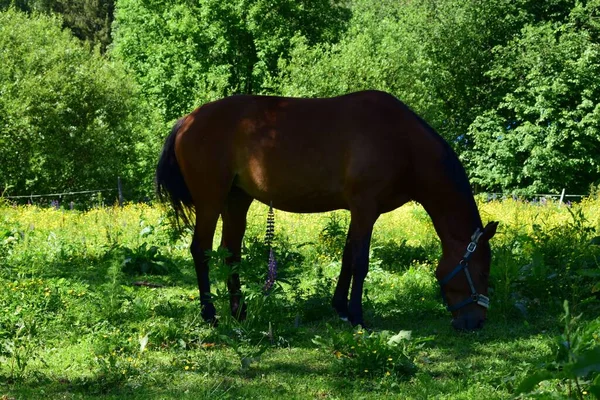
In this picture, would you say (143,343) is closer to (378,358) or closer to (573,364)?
(378,358)

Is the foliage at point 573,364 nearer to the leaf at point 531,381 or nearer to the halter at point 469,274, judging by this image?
the leaf at point 531,381

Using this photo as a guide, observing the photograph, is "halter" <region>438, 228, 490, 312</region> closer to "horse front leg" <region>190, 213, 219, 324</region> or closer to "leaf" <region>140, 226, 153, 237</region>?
"horse front leg" <region>190, 213, 219, 324</region>

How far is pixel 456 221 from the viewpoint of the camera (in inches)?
238

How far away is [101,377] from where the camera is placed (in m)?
4.59

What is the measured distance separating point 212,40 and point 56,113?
376 inches

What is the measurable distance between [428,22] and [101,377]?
31.5 metres

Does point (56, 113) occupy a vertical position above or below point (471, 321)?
above

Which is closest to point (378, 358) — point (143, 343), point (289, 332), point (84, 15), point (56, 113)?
point (289, 332)

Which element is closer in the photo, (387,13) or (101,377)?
(101,377)

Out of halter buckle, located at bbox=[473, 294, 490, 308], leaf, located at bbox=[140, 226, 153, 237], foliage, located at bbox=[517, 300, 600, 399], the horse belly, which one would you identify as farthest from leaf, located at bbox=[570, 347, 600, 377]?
leaf, located at bbox=[140, 226, 153, 237]

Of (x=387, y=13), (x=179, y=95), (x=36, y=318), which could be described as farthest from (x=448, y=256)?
(x=387, y=13)

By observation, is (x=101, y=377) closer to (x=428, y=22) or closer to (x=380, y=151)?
(x=380, y=151)

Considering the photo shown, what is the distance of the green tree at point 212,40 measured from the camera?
2908 centimetres

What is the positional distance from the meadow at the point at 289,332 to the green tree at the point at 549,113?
18995mm
